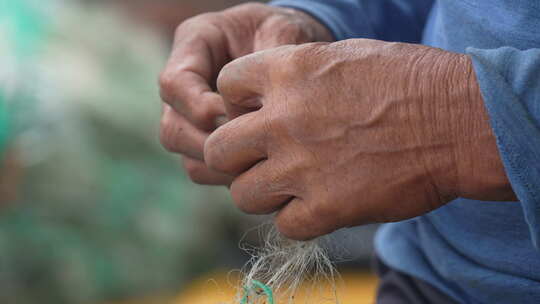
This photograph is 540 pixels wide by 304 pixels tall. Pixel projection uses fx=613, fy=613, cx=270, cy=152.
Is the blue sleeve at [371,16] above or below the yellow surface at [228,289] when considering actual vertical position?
above

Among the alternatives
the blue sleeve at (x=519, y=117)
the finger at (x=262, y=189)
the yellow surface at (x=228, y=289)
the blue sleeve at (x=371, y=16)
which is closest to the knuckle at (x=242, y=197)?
the finger at (x=262, y=189)

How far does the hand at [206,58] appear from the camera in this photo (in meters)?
0.79

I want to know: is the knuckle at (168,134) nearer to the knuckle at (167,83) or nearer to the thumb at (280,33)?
the knuckle at (167,83)

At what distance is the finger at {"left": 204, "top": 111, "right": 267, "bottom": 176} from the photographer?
0.62m

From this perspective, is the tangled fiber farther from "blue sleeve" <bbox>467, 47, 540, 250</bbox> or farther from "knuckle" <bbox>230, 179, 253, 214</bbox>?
"blue sleeve" <bbox>467, 47, 540, 250</bbox>

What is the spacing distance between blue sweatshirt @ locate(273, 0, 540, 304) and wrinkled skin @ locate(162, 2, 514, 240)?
26 mm

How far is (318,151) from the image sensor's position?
0.59 m

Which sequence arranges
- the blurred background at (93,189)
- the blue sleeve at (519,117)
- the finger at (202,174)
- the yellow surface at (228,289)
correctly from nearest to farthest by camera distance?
the blue sleeve at (519,117), the finger at (202,174), the yellow surface at (228,289), the blurred background at (93,189)

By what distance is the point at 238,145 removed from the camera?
2.07 feet

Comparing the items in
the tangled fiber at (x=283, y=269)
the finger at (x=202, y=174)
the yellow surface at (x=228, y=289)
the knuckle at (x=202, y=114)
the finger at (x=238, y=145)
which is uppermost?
the finger at (x=238, y=145)

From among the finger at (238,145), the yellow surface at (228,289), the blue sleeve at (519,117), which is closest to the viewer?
the blue sleeve at (519,117)

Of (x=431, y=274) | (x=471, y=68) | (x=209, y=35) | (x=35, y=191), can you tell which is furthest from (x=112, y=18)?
(x=471, y=68)

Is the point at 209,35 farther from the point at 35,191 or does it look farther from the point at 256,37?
the point at 35,191

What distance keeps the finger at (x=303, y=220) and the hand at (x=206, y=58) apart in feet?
0.59
